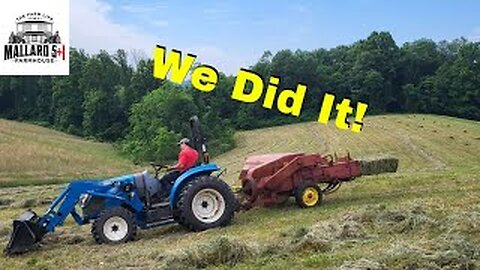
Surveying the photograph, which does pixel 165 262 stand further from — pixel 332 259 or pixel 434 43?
pixel 434 43

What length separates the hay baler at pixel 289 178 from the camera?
38.4 ft

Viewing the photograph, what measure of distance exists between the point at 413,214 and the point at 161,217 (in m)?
4.12

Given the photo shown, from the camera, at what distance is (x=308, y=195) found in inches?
464

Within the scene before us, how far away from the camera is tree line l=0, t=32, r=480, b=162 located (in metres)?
69.2

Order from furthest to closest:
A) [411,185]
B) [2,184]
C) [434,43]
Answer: [434,43] → [2,184] → [411,185]

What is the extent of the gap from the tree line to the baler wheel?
44.2 meters

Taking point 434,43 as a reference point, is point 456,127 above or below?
below

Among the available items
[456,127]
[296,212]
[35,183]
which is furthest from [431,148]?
[296,212]

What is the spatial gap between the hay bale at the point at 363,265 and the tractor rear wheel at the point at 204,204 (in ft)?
13.9

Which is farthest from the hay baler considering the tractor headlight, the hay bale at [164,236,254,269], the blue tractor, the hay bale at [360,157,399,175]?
the hay bale at [360,157,399,175]

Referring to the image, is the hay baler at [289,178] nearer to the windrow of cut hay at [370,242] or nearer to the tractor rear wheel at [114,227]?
the windrow of cut hay at [370,242]

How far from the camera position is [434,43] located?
8988cm

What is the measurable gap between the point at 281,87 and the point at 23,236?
6532 centimetres

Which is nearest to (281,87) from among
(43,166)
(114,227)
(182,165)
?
(43,166)
